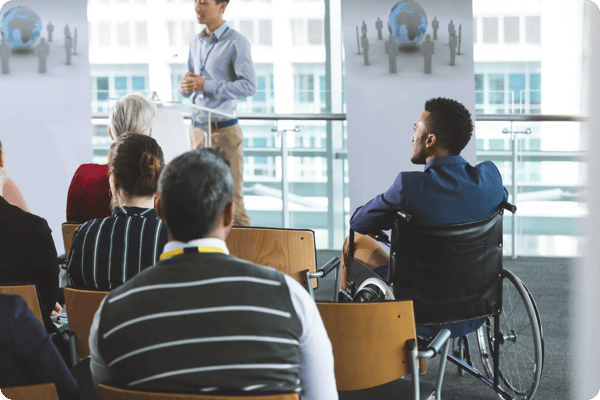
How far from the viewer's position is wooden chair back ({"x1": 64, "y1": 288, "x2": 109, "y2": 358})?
1700mm

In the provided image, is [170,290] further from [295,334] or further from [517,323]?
[517,323]

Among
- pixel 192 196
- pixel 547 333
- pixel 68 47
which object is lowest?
pixel 547 333

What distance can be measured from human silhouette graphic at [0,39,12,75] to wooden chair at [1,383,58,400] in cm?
410

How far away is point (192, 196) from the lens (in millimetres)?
1177

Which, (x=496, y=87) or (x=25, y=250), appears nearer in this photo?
(x=25, y=250)

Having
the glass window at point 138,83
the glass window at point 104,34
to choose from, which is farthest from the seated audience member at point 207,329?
the glass window at point 104,34

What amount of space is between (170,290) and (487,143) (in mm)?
4728

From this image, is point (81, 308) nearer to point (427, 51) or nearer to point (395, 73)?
point (395, 73)

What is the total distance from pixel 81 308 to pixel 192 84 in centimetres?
287

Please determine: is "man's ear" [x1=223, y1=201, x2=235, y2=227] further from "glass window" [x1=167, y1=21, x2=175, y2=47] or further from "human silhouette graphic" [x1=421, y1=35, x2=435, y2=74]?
"glass window" [x1=167, y1=21, x2=175, y2=47]

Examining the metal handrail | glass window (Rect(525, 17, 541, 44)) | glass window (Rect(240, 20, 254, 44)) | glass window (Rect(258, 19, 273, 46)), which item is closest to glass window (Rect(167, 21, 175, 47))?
glass window (Rect(240, 20, 254, 44))

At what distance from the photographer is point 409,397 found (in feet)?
6.02

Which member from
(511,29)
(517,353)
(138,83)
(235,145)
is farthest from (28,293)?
(138,83)

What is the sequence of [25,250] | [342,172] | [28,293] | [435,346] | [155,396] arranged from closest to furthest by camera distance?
[155,396], [435,346], [28,293], [25,250], [342,172]
